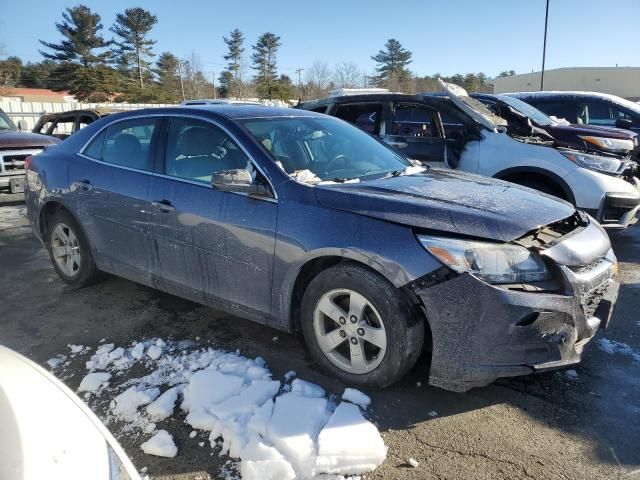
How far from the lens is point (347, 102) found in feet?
22.5

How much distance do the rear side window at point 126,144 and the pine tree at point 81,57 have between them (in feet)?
143

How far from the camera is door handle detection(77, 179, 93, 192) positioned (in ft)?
13.6

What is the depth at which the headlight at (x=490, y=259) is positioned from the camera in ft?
8.23

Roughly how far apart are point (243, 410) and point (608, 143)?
20.0ft

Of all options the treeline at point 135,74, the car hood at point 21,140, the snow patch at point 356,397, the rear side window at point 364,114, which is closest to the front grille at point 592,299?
the snow patch at point 356,397

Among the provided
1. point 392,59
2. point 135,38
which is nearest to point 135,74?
point 135,38

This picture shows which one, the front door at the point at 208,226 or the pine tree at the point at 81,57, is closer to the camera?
the front door at the point at 208,226

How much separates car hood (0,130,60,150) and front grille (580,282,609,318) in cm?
894

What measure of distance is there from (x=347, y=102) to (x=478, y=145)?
191cm

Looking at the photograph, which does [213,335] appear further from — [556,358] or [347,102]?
[347,102]

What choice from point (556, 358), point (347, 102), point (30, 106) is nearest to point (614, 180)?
point (347, 102)

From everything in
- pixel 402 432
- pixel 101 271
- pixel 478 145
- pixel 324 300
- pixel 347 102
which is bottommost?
pixel 402 432

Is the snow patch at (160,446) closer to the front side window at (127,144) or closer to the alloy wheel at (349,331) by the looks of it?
the alloy wheel at (349,331)

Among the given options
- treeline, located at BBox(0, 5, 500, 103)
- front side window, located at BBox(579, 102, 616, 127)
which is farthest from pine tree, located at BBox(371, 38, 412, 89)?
front side window, located at BBox(579, 102, 616, 127)
